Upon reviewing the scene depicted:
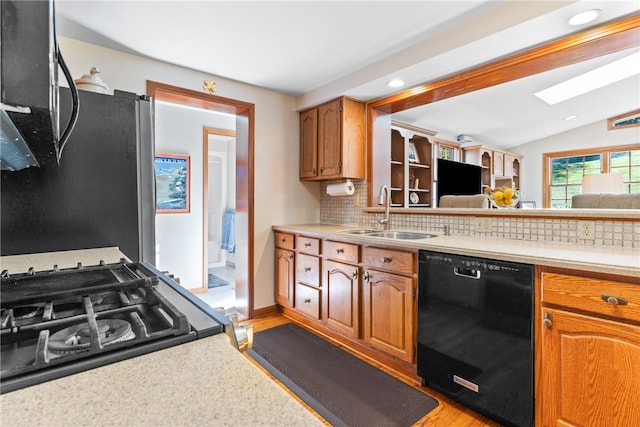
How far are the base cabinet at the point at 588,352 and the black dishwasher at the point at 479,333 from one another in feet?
0.24

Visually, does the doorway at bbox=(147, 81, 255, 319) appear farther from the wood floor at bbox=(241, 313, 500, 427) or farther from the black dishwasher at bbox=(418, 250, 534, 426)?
the black dishwasher at bbox=(418, 250, 534, 426)

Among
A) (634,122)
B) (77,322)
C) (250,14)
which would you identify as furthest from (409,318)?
(634,122)

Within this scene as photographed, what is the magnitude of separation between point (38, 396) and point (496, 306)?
5.63ft

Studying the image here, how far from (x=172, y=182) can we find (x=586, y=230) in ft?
12.7

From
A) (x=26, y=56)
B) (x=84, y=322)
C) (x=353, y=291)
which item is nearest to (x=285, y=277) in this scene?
(x=353, y=291)

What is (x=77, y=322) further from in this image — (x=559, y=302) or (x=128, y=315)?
(x=559, y=302)

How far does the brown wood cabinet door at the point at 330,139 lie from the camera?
9.81 feet

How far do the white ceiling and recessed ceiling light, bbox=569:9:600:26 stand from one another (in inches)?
1.3

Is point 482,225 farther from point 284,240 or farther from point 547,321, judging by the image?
point 284,240

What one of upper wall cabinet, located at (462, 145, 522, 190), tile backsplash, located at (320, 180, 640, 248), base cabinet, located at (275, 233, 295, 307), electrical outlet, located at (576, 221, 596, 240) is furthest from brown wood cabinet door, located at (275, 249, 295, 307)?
upper wall cabinet, located at (462, 145, 522, 190)

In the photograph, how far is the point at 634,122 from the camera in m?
5.48

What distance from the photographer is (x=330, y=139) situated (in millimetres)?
3070

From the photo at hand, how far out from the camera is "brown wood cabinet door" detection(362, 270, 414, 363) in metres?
2.02

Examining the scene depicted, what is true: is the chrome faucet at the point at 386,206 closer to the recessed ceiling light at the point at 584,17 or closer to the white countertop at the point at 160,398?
the recessed ceiling light at the point at 584,17
